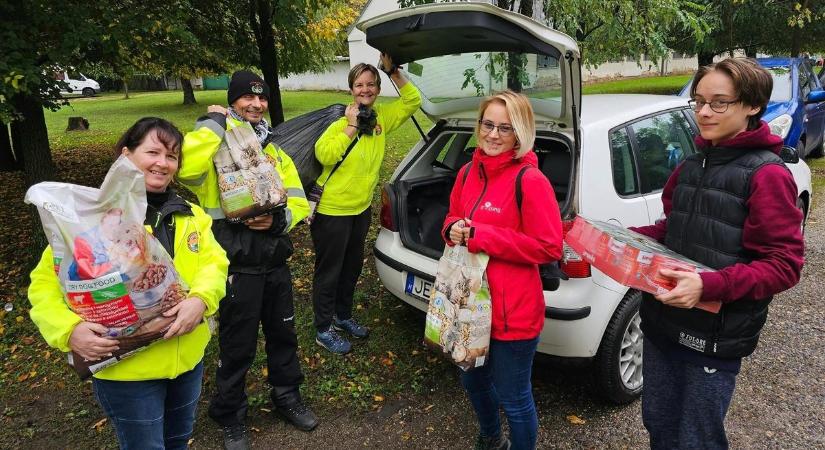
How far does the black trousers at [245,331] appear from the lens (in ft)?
8.70

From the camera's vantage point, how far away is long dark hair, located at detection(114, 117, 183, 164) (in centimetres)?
195

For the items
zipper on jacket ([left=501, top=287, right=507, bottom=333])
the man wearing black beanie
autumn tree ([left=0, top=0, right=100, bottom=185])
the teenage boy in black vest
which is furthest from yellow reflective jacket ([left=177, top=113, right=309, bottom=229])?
autumn tree ([left=0, top=0, right=100, bottom=185])

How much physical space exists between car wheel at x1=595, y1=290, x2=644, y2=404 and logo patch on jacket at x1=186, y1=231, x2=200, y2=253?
2.06 m

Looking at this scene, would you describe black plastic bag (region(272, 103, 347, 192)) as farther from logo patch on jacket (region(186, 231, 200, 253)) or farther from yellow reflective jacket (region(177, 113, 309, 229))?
logo patch on jacket (region(186, 231, 200, 253))

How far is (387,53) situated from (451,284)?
6.08ft

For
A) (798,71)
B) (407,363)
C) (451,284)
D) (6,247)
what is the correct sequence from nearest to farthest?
(451,284) → (407,363) → (6,247) → (798,71)

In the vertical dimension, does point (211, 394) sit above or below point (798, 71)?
below

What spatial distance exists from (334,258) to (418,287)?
65 centimetres

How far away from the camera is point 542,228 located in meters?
2.07

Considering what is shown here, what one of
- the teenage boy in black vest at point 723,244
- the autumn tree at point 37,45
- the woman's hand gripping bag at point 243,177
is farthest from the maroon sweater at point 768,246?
the autumn tree at point 37,45

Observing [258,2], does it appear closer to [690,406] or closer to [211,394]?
[211,394]

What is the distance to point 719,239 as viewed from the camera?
1766mm

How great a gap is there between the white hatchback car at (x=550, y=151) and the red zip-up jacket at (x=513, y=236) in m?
0.57

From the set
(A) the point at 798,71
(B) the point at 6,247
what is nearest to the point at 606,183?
(B) the point at 6,247
